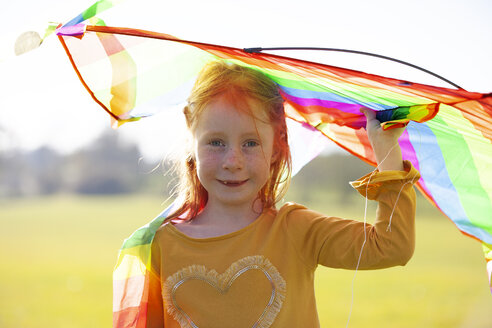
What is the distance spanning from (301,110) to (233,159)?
0.27 m

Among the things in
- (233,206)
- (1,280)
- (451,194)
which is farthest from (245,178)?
(1,280)

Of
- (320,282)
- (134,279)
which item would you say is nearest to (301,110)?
(134,279)

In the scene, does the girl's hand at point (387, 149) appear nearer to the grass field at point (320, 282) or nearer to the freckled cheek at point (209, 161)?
the freckled cheek at point (209, 161)

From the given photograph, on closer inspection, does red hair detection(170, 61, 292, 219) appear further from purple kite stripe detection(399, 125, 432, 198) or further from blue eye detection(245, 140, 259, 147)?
purple kite stripe detection(399, 125, 432, 198)

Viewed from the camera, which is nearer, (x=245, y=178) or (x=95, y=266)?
(x=245, y=178)

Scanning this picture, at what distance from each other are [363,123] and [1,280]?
27.1 ft

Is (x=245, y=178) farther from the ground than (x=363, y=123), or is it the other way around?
(x=363, y=123)

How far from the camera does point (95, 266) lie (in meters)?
9.30

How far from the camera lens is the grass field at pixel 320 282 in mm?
6102

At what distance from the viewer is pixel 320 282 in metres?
8.20

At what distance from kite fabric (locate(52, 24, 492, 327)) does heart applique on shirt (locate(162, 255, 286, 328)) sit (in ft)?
0.45

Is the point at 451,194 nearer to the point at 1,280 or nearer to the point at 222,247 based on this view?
the point at 222,247

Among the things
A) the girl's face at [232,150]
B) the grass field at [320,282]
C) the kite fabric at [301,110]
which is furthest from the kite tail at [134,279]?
the grass field at [320,282]

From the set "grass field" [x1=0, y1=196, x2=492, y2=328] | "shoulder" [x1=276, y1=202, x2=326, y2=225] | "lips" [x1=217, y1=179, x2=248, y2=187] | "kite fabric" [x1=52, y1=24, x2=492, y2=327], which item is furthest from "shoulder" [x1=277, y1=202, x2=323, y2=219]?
"grass field" [x1=0, y1=196, x2=492, y2=328]
